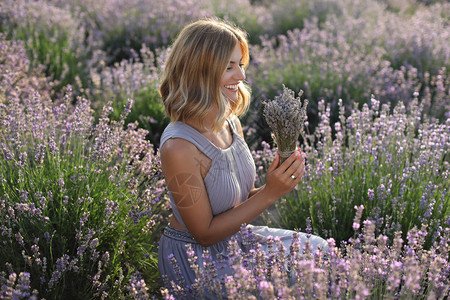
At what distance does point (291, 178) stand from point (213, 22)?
0.79 meters

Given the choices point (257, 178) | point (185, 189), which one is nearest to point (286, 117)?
point (185, 189)

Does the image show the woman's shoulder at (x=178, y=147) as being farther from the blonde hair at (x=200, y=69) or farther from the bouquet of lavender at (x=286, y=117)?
the bouquet of lavender at (x=286, y=117)

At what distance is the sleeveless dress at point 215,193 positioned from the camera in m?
2.21

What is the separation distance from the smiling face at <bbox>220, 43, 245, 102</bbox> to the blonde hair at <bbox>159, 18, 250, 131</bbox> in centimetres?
4

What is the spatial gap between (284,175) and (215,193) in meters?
0.33

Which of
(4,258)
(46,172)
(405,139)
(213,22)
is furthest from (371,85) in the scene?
(4,258)

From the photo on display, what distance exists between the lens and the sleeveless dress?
87.0 inches

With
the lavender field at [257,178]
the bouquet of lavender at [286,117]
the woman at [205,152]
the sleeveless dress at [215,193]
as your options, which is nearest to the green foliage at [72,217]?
the lavender field at [257,178]

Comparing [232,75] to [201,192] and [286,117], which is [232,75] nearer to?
[286,117]

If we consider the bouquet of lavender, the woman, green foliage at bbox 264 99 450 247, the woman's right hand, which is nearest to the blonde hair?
the woman

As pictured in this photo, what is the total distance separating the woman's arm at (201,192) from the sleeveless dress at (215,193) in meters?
0.07

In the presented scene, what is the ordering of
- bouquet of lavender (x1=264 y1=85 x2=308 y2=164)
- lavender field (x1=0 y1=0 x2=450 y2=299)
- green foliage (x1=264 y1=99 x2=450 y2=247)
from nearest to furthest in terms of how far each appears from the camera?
lavender field (x1=0 y1=0 x2=450 y2=299), bouquet of lavender (x1=264 y1=85 x2=308 y2=164), green foliage (x1=264 y1=99 x2=450 y2=247)

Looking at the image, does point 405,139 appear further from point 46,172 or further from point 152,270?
point 46,172

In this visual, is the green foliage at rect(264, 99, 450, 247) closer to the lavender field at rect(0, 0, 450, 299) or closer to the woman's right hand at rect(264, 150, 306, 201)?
the lavender field at rect(0, 0, 450, 299)
